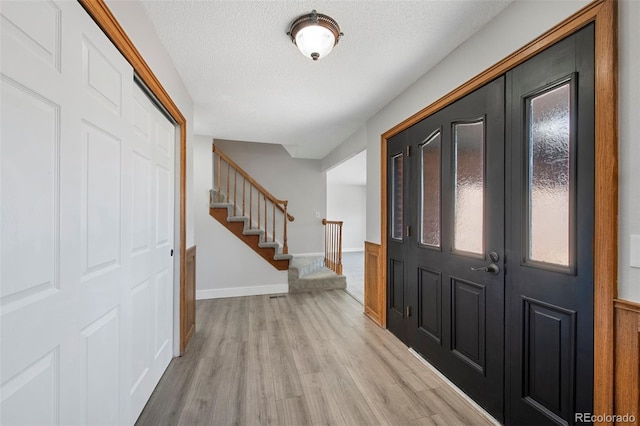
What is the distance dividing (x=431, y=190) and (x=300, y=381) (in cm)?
183

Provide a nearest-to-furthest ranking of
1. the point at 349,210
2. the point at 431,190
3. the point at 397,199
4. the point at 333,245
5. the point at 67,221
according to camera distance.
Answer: the point at 67,221, the point at 431,190, the point at 397,199, the point at 333,245, the point at 349,210

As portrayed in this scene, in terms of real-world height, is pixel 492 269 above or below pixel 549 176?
below

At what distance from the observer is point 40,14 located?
2.63ft

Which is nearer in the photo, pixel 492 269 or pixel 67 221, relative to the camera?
pixel 67 221

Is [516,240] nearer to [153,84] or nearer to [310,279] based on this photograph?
[153,84]

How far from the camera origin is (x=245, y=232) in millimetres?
4012

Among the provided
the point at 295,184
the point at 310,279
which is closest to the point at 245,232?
the point at 310,279

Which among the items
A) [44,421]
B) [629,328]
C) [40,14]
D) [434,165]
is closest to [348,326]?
[434,165]

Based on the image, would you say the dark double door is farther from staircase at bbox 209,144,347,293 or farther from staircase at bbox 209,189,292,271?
staircase at bbox 209,189,292,271

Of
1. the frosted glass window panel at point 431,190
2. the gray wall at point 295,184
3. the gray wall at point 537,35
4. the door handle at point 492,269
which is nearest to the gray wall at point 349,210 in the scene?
the gray wall at point 295,184

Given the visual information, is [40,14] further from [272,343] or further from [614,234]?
[272,343]

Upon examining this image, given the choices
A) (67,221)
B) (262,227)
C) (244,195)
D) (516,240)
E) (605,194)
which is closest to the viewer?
(67,221)

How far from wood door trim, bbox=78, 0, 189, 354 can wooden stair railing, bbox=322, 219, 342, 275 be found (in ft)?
9.03

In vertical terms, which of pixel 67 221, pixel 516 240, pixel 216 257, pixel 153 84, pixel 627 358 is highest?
pixel 153 84
